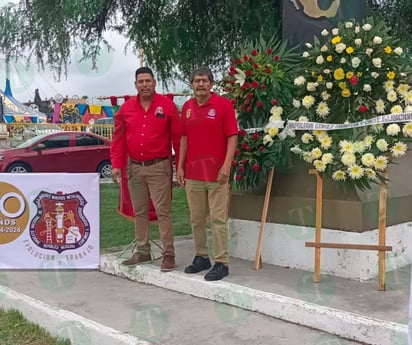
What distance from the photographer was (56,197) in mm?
6520

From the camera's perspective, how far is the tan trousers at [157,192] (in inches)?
232

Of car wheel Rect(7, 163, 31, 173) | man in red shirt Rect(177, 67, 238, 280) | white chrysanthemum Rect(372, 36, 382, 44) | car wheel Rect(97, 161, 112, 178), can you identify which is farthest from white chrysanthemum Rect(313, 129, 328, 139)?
car wheel Rect(97, 161, 112, 178)

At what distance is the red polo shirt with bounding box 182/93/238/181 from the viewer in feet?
17.7

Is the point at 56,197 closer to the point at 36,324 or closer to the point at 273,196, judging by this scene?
the point at 36,324

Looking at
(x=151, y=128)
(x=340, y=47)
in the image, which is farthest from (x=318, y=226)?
(x=151, y=128)

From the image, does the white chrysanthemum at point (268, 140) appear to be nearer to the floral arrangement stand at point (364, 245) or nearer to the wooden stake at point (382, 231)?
the floral arrangement stand at point (364, 245)

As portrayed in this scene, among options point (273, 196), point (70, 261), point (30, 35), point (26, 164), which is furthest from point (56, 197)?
point (26, 164)

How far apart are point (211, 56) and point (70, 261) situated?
4588 mm

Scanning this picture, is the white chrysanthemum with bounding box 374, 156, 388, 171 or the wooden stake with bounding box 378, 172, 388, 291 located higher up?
the white chrysanthemum with bounding box 374, 156, 388, 171

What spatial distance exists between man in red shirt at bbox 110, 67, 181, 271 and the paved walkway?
61cm

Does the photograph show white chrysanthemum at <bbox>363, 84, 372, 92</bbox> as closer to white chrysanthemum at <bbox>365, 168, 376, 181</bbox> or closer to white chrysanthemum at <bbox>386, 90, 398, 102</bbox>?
white chrysanthemum at <bbox>386, 90, 398, 102</bbox>

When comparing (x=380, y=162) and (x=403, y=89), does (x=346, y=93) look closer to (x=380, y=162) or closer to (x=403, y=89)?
(x=403, y=89)

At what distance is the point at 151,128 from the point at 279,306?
213 cm

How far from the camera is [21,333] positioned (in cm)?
494
